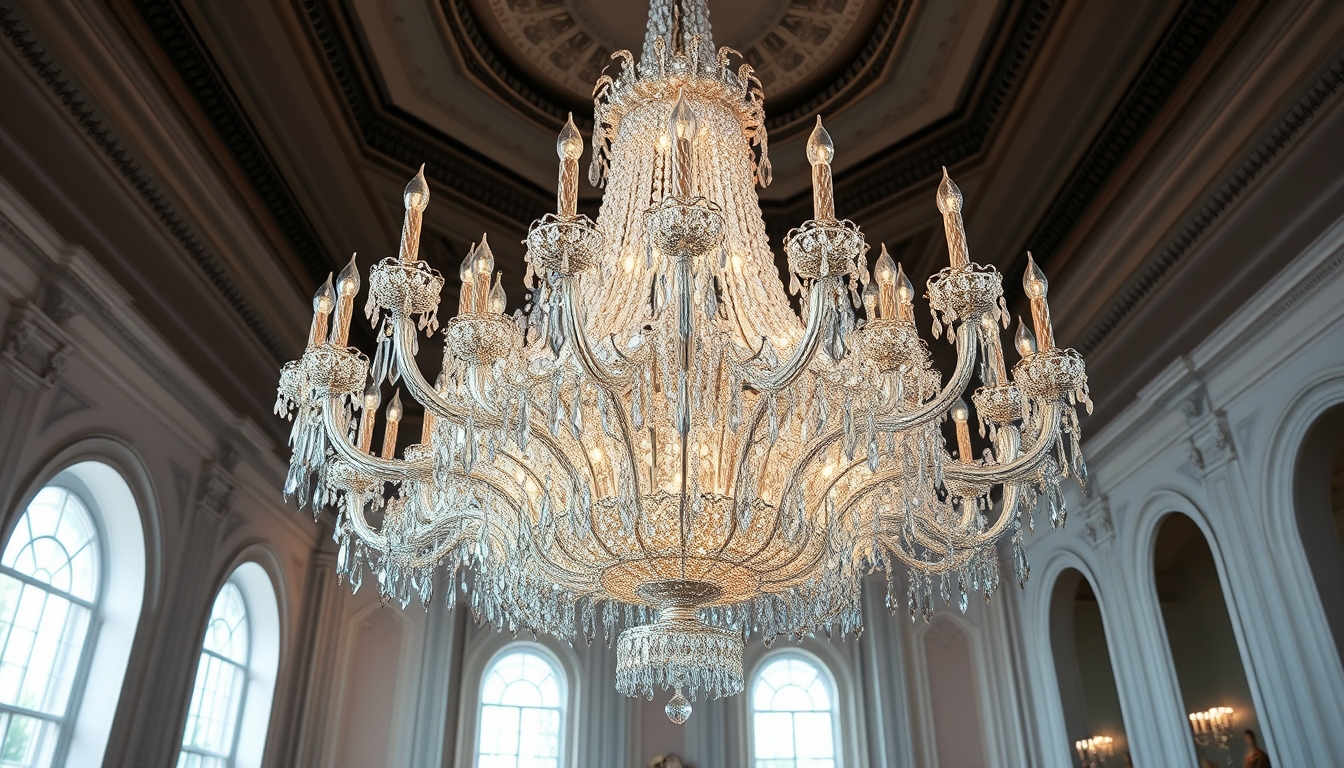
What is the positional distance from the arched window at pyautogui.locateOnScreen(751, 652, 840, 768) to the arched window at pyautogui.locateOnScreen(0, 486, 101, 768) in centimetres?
494

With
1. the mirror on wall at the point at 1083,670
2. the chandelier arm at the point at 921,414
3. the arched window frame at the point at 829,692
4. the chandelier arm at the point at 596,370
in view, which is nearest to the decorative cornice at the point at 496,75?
the chandelier arm at the point at 596,370

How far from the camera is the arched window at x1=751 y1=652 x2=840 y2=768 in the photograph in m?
7.93

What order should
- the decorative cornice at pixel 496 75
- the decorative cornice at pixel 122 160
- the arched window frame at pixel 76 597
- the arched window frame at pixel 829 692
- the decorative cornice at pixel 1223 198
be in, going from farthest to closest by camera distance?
the arched window frame at pixel 829 692 < the decorative cornice at pixel 496 75 < the arched window frame at pixel 76 597 < the decorative cornice at pixel 1223 198 < the decorative cornice at pixel 122 160

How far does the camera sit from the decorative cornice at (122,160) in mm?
4309

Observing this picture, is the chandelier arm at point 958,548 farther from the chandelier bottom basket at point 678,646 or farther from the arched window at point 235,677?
the arched window at point 235,677

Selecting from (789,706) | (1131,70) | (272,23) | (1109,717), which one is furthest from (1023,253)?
(1109,717)

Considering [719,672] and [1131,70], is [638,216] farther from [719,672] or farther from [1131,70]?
[1131,70]

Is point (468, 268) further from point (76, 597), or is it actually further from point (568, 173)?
point (76, 597)

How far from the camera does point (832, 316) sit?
2.72 meters

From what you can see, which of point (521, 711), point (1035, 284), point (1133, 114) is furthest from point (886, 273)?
point (521, 711)

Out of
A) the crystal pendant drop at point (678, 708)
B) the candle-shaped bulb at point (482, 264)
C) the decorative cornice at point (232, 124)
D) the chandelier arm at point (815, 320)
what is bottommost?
the crystal pendant drop at point (678, 708)

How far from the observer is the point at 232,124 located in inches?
224

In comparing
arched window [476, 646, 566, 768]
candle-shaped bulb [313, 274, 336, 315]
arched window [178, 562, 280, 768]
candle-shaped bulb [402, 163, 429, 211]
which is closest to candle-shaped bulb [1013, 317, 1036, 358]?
candle-shaped bulb [402, 163, 429, 211]

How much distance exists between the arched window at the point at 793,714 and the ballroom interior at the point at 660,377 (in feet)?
0.12
